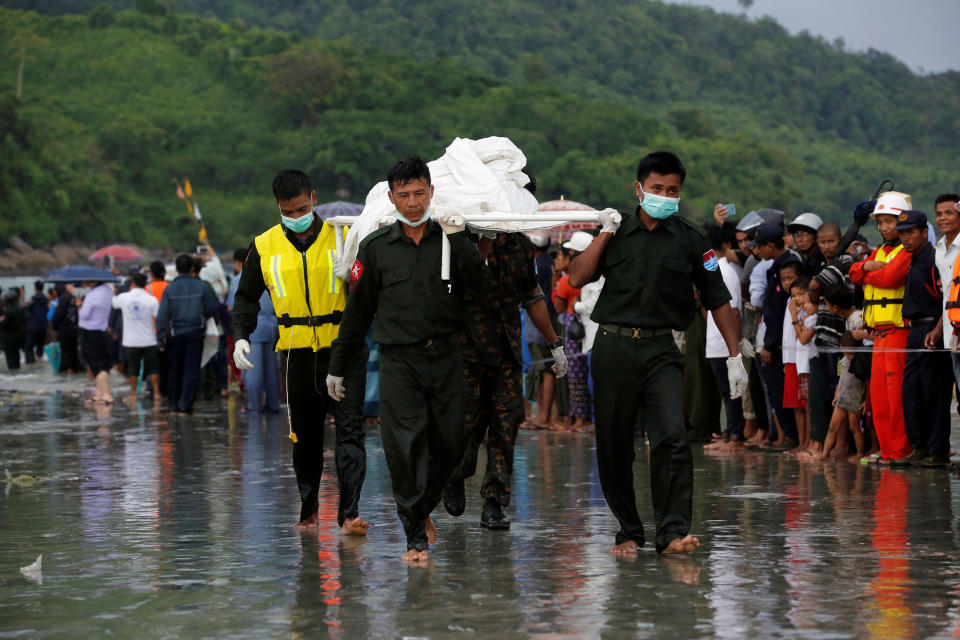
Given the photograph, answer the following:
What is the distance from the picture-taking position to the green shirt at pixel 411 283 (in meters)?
7.95

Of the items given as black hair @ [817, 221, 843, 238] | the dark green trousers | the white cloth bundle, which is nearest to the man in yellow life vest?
the white cloth bundle

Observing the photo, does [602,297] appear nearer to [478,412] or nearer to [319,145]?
[478,412]

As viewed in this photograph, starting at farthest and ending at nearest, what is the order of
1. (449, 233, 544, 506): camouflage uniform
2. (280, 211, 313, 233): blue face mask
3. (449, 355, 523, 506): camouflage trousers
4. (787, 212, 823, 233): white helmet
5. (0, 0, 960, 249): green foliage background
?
(0, 0, 960, 249): green foliage background
(787, 212, 823, 233): white helmet
(280, 211, 313, 233): blue face mask
(449, 355, 523, 506): camouflage trousers
(449, 233, 544, 506): camouflage uniform

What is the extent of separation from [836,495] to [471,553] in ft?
11.2

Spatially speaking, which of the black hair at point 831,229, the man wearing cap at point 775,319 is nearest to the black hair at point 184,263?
the man wearing cap at point 775,319

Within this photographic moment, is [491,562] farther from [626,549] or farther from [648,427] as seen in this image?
[648,427]

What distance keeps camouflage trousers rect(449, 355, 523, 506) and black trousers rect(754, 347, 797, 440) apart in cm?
523

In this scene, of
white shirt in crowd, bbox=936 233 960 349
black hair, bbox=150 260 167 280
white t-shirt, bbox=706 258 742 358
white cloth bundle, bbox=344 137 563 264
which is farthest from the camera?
black hair, bbox=150 260 167 280

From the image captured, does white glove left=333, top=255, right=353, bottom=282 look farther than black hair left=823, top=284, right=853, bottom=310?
No

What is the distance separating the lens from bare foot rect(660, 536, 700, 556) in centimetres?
792

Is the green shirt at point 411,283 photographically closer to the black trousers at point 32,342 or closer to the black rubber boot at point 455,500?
the black rubber boot at point 455,500

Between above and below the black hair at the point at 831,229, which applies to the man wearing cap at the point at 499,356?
below

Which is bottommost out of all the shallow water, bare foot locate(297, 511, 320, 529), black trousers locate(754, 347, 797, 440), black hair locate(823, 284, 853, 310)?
the shallow water

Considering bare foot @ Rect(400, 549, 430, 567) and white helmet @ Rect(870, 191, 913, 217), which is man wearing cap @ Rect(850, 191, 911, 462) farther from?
bare foot @ Rect(400, 549, 430, 567)
